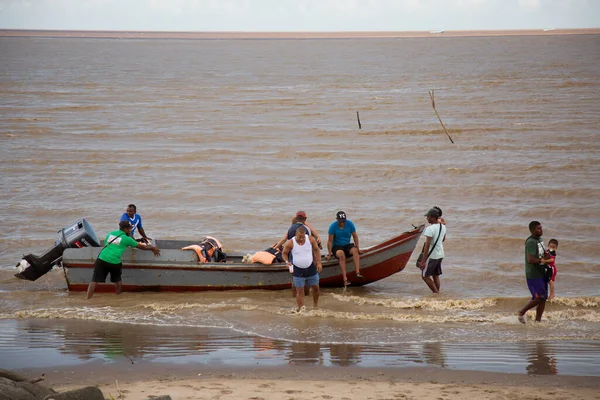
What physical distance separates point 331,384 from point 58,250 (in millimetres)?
6487

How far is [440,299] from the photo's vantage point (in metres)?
12.6

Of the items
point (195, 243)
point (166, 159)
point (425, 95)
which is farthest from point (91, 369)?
point (425, 95)

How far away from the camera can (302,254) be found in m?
10.9

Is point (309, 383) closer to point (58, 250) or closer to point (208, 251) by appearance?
point (208, 251)

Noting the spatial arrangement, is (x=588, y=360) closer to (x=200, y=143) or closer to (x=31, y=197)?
(x=31, y=197)

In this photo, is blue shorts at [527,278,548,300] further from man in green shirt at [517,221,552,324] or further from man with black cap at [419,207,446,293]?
man with black cap at [419,207,446,293]

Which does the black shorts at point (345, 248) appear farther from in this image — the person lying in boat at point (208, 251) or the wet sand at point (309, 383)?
the wet sand at point (309, 383)

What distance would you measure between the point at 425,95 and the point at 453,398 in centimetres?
3641

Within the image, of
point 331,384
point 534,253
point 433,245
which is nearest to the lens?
point 331,384

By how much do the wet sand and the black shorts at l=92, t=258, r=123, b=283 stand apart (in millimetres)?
3617

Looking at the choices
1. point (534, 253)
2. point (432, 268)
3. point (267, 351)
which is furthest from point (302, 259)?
point (534, 253)

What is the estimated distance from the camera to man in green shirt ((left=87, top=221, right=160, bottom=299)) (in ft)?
39.6

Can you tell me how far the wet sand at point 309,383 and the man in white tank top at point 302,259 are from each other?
240 centimetres

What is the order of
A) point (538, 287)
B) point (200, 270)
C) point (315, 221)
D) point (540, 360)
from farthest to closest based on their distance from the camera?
1. point (315, 221)
2. point (200, 270)
3. point (538, 287)
4. point (540, 360)
